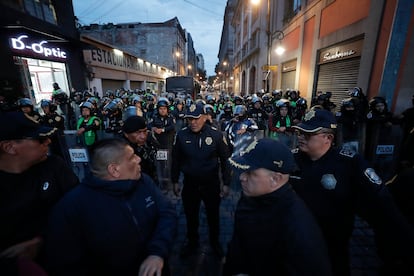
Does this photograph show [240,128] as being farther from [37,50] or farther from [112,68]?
[112,68]

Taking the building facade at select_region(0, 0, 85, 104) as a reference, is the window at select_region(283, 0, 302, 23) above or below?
above

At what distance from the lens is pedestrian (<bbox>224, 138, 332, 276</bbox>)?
3.95 ft

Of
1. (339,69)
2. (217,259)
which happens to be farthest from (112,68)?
(217,259)

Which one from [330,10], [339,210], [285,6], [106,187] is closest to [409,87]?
[330,10]

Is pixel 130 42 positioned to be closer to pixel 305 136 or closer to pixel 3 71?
pixel 3 71

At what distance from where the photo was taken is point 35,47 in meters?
11.4

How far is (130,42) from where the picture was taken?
149ft

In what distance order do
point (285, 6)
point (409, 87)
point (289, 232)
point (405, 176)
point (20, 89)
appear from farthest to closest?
point (285, 6), point (20, 89), point (409, 87), point (405, 176), point (289, 232)

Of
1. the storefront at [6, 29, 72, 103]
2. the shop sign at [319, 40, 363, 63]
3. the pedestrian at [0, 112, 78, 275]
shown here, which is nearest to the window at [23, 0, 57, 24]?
the storefront at [6, 29, 72, 103]

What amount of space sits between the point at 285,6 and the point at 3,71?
62.9 feet

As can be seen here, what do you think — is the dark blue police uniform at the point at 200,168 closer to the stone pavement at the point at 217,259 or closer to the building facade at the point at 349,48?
the stone pavement at the point at 217,259

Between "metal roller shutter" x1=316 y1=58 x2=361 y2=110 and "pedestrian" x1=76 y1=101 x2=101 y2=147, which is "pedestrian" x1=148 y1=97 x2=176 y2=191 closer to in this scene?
"pedestrian" x1=76 y1=101 x2=101 y2=147

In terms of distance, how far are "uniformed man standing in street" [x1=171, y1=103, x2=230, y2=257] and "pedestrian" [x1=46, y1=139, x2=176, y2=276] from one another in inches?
58.2

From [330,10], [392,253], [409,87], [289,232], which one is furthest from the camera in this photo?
[330,10]
